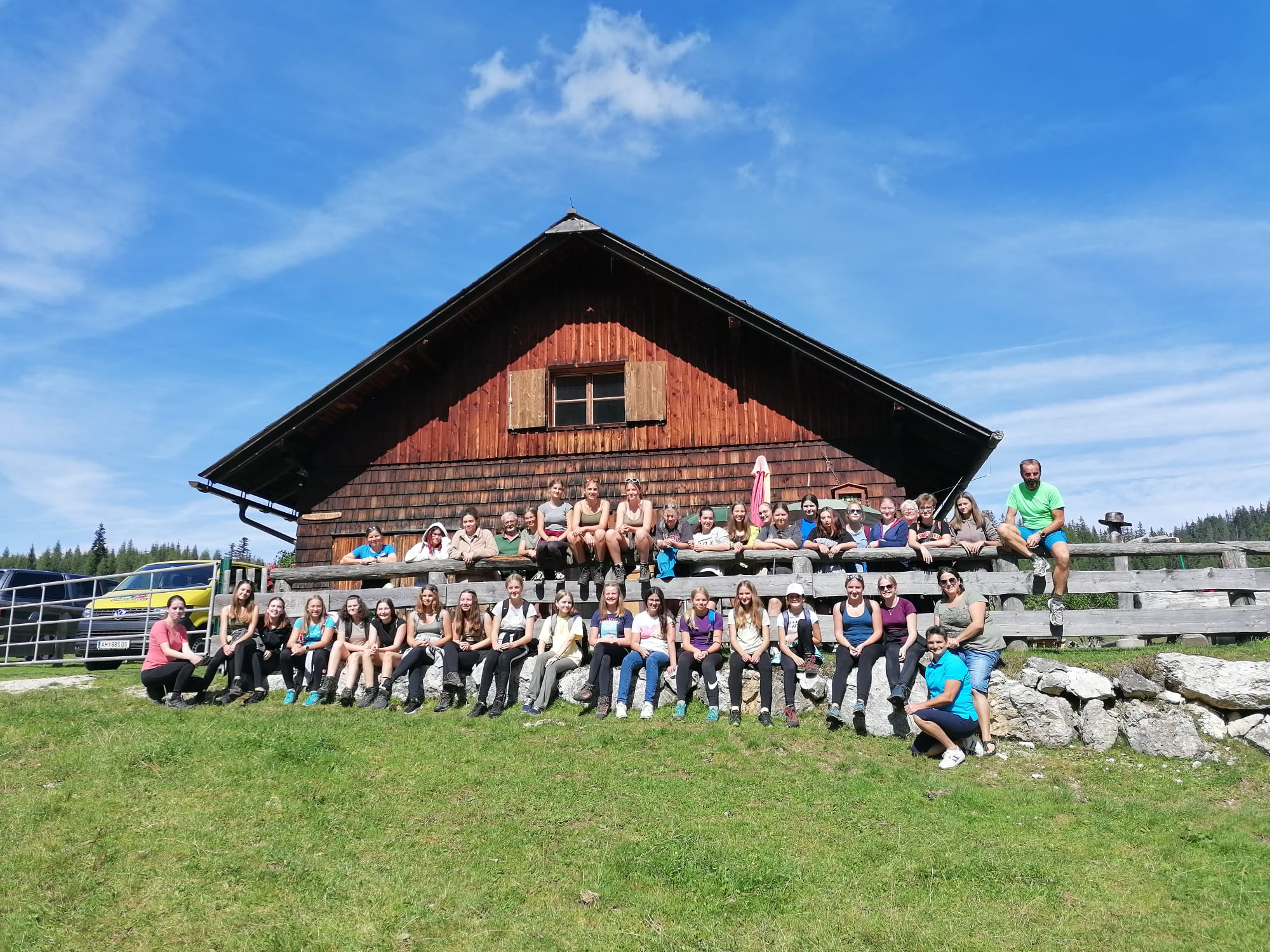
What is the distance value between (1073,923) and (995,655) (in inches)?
151

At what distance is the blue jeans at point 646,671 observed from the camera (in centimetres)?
952

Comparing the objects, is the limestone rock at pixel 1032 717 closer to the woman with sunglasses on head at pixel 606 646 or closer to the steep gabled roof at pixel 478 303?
the woman with sunglasses on head at pixel 606 646

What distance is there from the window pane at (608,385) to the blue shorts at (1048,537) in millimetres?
7607

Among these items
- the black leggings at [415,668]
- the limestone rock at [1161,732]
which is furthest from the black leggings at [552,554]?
the limestone rock at [1161,732]

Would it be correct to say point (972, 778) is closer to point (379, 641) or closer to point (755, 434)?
point (379, 641)

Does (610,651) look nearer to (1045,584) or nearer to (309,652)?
(309,652)

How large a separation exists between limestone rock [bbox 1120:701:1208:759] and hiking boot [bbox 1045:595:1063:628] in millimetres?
1066

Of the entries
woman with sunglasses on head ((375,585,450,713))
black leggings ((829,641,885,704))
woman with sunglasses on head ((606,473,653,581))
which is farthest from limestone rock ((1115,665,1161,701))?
woman with sunglasses on head ((375,585,450,713))

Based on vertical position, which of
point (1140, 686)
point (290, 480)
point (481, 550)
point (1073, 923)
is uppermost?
point (290, 480)

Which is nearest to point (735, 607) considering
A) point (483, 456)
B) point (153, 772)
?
point (153, 772)

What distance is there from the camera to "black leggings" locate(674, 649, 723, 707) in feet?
30.5

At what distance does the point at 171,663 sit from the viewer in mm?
10641

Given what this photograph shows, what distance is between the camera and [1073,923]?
17.0ft

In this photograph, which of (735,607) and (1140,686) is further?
(735,607)
